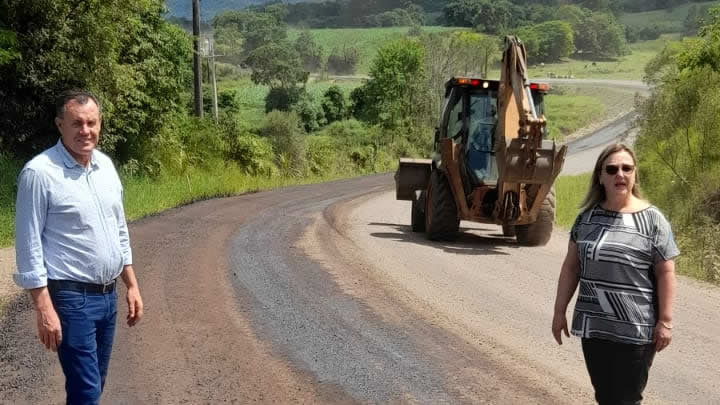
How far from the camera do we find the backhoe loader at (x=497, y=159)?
48.0ft

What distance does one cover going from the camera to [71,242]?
492 centimetres

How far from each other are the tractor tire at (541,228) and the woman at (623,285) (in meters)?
11.0

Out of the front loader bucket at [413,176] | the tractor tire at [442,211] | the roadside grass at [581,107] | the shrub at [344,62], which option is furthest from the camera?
the shrub at [344,62]

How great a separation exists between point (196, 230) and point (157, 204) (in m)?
5.14

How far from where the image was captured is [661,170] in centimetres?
2681

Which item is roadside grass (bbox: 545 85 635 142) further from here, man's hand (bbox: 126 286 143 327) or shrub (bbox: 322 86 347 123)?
man's hand (bbox: 126 286 143 327)

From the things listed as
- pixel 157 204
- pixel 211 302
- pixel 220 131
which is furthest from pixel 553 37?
pixel 211 302

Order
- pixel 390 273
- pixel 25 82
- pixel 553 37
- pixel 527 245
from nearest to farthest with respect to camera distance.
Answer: pixel 390 273
pixel 527 245
pixel 25 82
pixel 553 37

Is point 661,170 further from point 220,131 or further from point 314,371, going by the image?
point 314,371

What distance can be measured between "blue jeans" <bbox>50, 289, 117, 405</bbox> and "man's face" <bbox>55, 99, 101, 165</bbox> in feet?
2.47

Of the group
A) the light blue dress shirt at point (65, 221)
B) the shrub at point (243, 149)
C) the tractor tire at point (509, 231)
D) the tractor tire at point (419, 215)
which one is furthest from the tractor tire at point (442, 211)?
the shrub at point (243, 149)

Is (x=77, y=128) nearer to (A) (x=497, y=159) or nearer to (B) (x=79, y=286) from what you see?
(B) (x=79, y=286)

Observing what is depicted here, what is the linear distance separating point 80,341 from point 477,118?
39.9 feet

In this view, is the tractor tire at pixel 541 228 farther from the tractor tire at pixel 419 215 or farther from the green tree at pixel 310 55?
the green tree at pixel 310 55
